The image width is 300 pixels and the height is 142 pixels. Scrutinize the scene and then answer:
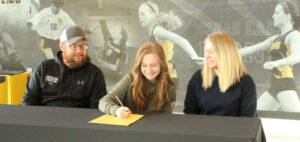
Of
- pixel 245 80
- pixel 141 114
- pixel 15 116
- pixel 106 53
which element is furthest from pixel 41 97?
pixel 106 53

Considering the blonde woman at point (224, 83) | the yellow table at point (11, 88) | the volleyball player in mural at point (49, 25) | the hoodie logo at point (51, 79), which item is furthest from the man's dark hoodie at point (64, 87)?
the volleyball player in mural at point (49, 25)

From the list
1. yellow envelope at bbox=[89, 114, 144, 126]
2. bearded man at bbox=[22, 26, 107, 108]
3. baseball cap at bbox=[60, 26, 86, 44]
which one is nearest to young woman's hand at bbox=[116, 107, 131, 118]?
yellow envelope at bbox=[89, 114, 144, 126]

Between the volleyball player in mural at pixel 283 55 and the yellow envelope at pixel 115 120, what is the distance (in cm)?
256

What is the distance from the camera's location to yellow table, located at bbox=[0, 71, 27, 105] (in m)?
4.03

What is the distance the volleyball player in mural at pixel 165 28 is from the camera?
382 cm

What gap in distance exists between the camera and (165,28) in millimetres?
3869

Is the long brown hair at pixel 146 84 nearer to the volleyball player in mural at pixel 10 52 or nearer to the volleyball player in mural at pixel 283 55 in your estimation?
the volleyball player in mural at pixel 283 55

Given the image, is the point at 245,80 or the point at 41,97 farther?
the point at 41,97

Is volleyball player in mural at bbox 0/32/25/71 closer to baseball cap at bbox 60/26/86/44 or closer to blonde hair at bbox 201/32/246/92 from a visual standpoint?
baseball cap at bbox 60/26/86/44

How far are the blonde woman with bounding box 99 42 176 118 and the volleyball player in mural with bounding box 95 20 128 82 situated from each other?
2149 mm

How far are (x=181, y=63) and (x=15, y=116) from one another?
8.79 feet

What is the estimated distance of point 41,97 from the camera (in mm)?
2418

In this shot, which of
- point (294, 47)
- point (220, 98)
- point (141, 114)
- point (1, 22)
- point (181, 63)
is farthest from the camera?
point (1, 22)

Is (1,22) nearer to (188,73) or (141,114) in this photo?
(188,73)
